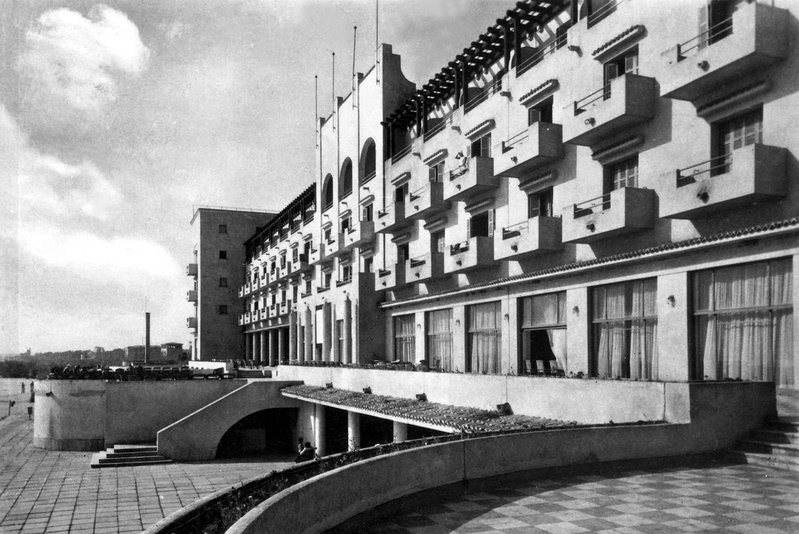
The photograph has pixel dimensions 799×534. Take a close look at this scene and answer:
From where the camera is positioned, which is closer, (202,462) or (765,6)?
(765,6)

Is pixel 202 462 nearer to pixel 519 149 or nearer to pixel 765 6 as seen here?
pixel 519 149

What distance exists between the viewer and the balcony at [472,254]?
27297 millimetres

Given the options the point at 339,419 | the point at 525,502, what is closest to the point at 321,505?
the point at 525,502

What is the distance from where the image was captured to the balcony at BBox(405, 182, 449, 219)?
31031 millimetres

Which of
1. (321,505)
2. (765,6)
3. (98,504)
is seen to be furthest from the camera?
(98,504)

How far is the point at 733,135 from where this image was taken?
17047 mm

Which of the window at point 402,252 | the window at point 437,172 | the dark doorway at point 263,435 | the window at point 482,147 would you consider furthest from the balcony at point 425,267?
the dark doorway at point 263,435

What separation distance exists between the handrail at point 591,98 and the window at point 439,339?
1209 cm

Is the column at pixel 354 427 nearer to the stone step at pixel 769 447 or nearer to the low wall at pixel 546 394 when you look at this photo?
the low wall at pixel 546 394

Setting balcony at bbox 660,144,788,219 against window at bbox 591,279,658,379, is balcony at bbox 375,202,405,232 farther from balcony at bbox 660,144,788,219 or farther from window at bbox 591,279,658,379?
balcony at bbox 660,144,788,219

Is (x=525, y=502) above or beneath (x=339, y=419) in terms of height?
above

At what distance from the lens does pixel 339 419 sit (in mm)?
35656

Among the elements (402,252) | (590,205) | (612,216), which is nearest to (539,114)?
(590,205)

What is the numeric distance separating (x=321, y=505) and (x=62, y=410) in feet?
119
